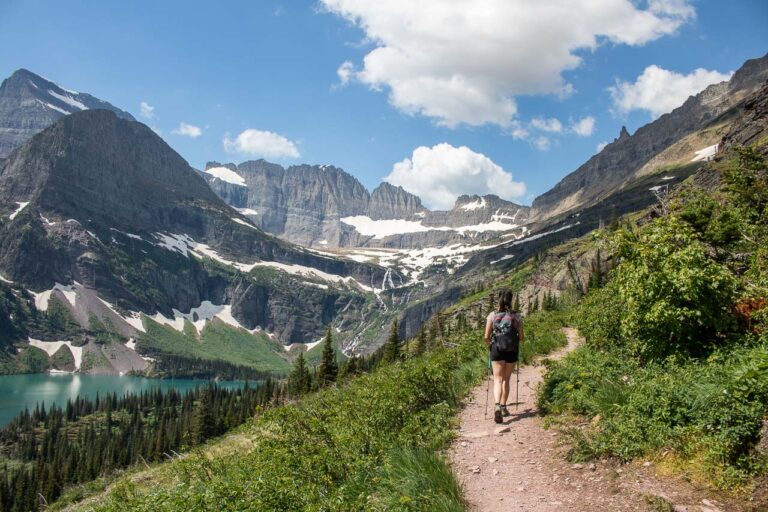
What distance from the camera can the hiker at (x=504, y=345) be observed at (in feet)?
39.0

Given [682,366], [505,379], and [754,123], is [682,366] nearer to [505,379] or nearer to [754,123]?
[505,379]

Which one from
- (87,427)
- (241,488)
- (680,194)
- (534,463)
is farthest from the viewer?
(87,427)

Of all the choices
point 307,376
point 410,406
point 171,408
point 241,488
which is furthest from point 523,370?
point 171,408

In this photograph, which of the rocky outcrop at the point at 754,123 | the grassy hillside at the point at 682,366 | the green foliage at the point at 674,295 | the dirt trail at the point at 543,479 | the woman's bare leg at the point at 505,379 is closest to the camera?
the dirt trail at the point at 543,479

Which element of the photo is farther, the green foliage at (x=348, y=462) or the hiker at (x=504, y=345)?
the hiker at (x=504, y=345)

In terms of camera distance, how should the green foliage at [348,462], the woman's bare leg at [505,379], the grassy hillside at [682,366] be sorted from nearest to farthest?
the grassy hillside at [682,366] < the green foliage at [348,462] < the woman's bare leg at [505,379]

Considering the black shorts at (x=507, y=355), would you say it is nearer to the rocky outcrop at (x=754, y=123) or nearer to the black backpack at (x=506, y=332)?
the black backpack at (x=506, y=332)

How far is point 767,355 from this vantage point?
6.02 meters

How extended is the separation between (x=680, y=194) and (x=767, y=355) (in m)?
13.3

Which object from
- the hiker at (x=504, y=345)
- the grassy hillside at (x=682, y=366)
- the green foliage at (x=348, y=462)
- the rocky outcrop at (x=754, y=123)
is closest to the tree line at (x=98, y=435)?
the green foliage at (x=348, y=462)

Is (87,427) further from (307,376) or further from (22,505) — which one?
(307,376)

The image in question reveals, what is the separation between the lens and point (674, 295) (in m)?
10.5

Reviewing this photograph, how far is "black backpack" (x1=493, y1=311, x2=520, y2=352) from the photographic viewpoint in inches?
472

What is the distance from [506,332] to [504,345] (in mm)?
343
